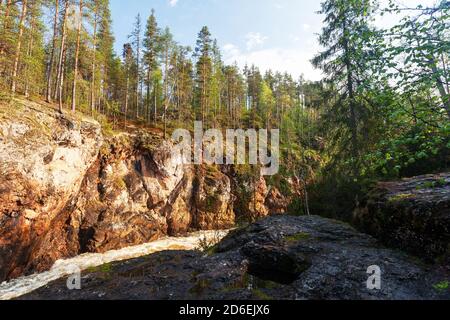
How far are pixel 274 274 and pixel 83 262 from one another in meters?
16.0

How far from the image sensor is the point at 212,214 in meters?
28.1

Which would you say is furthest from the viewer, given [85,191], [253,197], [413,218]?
[253,197]

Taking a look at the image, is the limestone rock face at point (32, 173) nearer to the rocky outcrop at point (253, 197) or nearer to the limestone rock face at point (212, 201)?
the limestone rock face at point (212, 201)

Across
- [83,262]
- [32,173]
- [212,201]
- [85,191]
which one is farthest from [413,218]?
[212,201]

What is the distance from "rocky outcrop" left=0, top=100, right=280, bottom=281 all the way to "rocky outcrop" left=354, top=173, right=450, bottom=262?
17.1 meters

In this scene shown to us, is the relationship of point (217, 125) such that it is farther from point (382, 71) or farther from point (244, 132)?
point (382, 71)

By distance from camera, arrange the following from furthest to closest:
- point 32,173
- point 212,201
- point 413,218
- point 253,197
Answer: point 253,197 < point 212,201 < point 32,173 < point 413,218

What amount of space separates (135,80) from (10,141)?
86.8ft

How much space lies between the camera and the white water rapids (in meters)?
12.6

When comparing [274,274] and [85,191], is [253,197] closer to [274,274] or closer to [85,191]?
[85,191]

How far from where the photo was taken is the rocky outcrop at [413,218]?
491cm

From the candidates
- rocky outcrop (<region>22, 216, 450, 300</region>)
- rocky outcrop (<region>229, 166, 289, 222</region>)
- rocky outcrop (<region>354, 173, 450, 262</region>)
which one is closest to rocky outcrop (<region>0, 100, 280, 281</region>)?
rocky outcrop (<region>229, 166, 289, 222</region>)

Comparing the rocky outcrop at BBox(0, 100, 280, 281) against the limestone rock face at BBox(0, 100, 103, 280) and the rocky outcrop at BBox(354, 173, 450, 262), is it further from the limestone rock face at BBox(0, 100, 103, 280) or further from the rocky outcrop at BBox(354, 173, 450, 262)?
the rocky outcrop at BBox(354, 173, 450, 262)

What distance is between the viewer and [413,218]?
543cm
